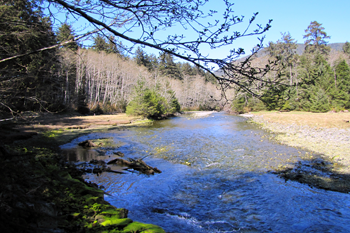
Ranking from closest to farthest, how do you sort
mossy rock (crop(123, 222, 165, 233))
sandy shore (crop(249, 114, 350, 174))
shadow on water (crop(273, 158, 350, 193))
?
mossy rock (crop(123, 222, 165, 233)), shadow on water (crop(273, 158, 350, 193)), sandy shore (crop(249, 114, 350, 174))

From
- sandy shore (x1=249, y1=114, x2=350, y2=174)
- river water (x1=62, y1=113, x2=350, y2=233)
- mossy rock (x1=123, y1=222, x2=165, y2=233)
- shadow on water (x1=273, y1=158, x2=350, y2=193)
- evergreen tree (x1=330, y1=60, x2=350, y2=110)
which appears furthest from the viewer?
evergreen tree (x1=330, y1=60, x2=350, y2=110)

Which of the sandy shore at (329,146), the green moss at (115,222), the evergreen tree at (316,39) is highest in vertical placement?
the evergreen tree at (316,39)

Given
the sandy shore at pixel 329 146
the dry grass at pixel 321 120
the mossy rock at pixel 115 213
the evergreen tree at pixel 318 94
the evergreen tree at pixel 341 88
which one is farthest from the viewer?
the evergreen tree at pixel 341 88

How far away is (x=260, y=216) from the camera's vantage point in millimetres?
5055

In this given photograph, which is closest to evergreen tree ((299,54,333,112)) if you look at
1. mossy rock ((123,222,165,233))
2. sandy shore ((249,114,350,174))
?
sandy shore ((249,114,350,174))

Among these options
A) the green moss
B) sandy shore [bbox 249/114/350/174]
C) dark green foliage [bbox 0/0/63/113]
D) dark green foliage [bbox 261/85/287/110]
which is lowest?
sandy shore [bbox 249/114/350/174]

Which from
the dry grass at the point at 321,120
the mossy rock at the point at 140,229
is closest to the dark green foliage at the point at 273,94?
the mossy rock at the point at 140,229

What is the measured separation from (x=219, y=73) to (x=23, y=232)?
9.56ft

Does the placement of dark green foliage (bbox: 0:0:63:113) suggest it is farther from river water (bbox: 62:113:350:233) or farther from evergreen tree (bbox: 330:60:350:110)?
evergreen tree (bbox: 330:60:350:110)

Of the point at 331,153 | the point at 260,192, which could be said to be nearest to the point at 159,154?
the point at 260,192

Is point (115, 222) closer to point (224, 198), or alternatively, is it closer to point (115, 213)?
point (115, 213)

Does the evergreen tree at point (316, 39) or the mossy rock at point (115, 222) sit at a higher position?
the evergreen tree at point (316, 39)

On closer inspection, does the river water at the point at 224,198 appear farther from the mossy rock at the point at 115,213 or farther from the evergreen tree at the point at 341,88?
the evergreen tree at the point at 341,88

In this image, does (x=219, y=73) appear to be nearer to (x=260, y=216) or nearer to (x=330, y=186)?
(x=260, y=216)
